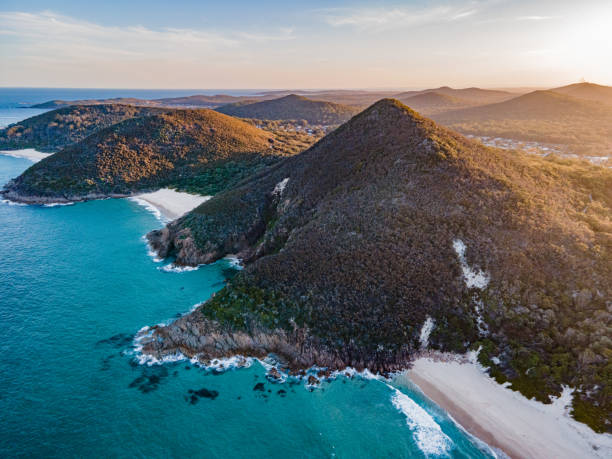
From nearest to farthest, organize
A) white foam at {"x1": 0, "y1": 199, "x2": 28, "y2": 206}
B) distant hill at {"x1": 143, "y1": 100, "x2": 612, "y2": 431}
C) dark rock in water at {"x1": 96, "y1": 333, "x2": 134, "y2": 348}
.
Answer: distant hill at {"x1": 143, "y1": 100, "x2": 612, "y2": 431}
dark rock in water at {"x1": 96, "y1": 333, "x2": 134, "y2": 348}
white foam at {"x1": 0, "y1": 199, "x2": 28, "y2": 206}

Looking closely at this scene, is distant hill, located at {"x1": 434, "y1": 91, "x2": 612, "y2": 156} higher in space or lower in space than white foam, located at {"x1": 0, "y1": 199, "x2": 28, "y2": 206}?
higher

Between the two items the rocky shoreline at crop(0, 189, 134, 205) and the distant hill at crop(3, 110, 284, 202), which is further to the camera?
the distant hill at crop(3, 110, 284, 202)

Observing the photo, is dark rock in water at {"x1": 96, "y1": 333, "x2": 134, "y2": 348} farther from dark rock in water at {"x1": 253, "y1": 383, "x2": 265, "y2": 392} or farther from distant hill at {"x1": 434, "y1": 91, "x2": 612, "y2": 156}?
distant hill at {"x1": 434, "y1": 91, "x2": 612, "y2": 156}

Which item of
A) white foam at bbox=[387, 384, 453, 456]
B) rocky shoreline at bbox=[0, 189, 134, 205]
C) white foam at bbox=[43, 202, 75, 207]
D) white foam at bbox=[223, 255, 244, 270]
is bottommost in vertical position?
white foam at bbox=[387, 384, 453, 456]

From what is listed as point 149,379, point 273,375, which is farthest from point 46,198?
point 273,375

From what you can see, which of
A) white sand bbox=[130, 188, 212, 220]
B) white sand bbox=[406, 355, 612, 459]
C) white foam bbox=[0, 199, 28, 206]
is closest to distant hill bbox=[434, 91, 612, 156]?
white sand bbox=[406, 355, 612, 459]

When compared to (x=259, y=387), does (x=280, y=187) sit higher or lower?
higher

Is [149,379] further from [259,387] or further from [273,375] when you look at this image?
[273,375]
